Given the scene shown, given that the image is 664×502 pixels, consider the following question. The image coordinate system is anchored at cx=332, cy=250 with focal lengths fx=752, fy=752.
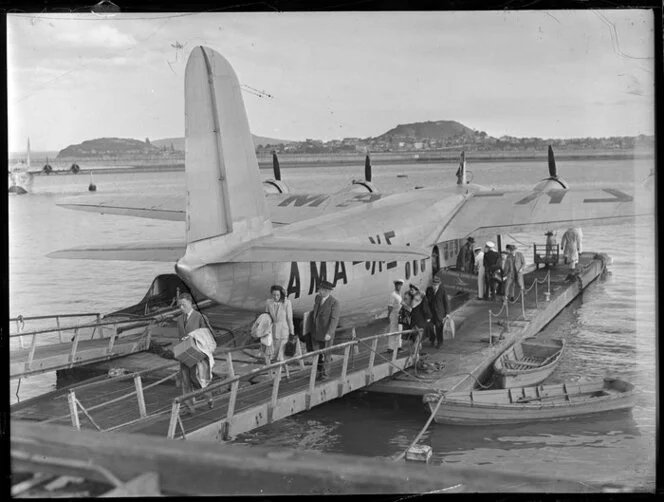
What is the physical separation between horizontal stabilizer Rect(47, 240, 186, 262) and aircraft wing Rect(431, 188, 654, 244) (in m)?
8.44

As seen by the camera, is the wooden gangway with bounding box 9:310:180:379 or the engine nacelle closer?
the wooden gangway with bounding box 9:310:180:379

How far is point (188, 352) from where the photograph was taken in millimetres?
10820

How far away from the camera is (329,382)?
12.6 meters

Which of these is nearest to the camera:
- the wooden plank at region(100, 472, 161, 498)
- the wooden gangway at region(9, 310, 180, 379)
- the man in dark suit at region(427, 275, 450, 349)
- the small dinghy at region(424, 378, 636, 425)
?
the wooden plank at region(100, 472, 161, 498)

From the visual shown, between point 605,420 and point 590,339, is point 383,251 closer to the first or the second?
point 605,420

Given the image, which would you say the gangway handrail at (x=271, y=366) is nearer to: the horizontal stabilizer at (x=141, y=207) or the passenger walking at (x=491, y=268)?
the passenger walking at (x=491, y=268)

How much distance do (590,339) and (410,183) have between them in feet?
199

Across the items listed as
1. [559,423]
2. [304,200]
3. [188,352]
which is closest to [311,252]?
[188,352]

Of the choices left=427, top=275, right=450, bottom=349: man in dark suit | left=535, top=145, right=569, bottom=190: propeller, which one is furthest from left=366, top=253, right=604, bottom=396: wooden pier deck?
left=535, top=145, right=569, bottom=190: propeller

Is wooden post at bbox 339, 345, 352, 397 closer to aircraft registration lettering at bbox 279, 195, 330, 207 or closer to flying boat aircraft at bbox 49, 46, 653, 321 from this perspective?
flying boat aircraft at bbox 49, 46, 653, 321

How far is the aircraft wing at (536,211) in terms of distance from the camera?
67.6 feet

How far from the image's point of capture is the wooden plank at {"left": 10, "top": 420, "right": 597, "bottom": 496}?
4.99m

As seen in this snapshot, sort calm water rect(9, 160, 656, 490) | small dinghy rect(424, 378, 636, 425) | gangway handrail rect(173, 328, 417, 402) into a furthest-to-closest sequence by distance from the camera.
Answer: small dinghy rect(424, 378, 636, 425)
calm water rect(9, 160, 656, 490)
gangway handrail rect(173, 328, 417, 402)

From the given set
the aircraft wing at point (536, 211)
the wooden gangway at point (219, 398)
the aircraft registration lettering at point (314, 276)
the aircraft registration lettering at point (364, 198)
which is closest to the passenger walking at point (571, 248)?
the aircraft wing at point (536, 211)
